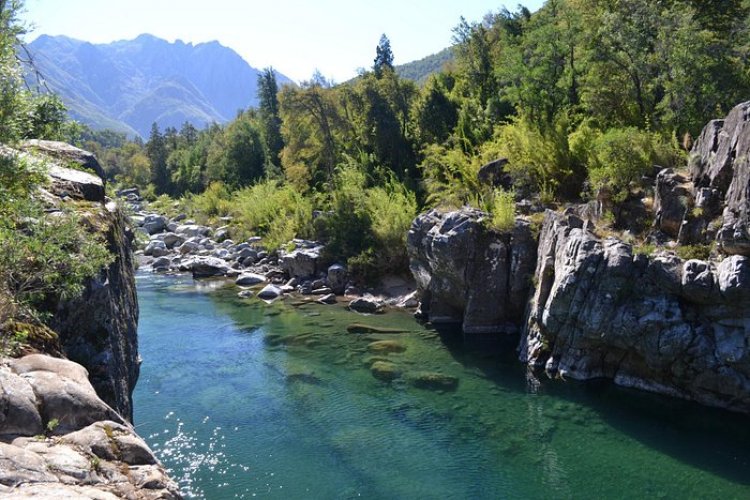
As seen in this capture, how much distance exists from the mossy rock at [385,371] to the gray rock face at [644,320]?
4.17 metres

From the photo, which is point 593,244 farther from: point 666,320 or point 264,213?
point 264,213

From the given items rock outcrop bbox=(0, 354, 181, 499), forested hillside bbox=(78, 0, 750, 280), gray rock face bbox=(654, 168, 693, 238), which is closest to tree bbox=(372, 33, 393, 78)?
forested hillside bbox=(78, 0, 750, 280)

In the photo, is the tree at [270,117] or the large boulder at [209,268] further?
the tree at [270,117]

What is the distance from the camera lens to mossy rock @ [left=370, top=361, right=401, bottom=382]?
54.1 feet

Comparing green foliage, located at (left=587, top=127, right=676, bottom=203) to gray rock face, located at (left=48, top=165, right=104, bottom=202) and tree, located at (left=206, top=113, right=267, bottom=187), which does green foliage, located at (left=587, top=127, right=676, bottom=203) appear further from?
tree, located at (left=206, top=113, right=267, bottom=187)

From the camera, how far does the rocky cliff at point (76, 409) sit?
5.11 m

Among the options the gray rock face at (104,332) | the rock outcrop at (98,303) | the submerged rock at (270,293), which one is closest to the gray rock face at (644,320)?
the rock outcrop at (98,303)

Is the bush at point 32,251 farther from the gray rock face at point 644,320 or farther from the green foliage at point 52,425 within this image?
the gray rock face at point 644,320

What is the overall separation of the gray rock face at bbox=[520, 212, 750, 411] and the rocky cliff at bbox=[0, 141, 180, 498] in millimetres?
11703

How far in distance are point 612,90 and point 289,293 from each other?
17.4 meters

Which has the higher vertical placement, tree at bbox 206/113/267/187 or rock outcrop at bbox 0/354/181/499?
tree at bbox 206/113/267/187

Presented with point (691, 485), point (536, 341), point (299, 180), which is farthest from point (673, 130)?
point (299, 180)

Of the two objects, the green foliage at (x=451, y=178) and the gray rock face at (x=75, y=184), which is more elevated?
the gray rock face at (x=75, y=184)

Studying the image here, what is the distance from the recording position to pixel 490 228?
65.2ft
